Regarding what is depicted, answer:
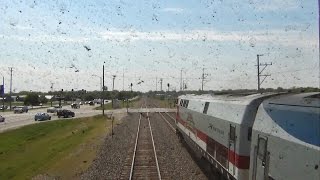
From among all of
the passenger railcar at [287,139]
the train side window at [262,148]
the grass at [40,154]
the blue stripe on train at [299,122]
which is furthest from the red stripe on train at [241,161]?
the grass at [40,154]

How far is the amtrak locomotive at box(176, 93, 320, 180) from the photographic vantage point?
7.93 meters

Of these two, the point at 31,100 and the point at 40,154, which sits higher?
the point at 31,100

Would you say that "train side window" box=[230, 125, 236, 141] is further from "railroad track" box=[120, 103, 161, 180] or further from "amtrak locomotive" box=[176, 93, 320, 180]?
"railroad track" box=[120, 103, 161, 180]

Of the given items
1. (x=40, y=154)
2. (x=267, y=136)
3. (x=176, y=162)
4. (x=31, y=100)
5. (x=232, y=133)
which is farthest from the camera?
(x=31, y=100)

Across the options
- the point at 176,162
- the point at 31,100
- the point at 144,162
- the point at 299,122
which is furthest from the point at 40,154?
the point at 31,100

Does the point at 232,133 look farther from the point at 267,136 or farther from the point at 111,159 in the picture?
the point at 111,159

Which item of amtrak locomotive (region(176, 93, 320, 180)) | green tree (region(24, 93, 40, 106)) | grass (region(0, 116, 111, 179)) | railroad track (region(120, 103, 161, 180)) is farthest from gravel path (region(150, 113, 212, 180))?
green tree (region(24, 93, 40, 106))

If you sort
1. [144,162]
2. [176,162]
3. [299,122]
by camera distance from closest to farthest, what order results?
[299,122], [176,162], [144,162]

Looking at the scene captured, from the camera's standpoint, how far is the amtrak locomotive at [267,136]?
793 centimetres

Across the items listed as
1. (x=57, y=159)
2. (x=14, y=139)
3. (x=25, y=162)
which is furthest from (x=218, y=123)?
(x=14, y=139)

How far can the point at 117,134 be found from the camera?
139 feet

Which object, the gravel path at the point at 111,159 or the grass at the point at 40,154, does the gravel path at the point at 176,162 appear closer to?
the gravel path at the point at 111,159

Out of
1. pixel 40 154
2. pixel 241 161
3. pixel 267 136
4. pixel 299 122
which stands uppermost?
pixel 299 122

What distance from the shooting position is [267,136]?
1019cm
